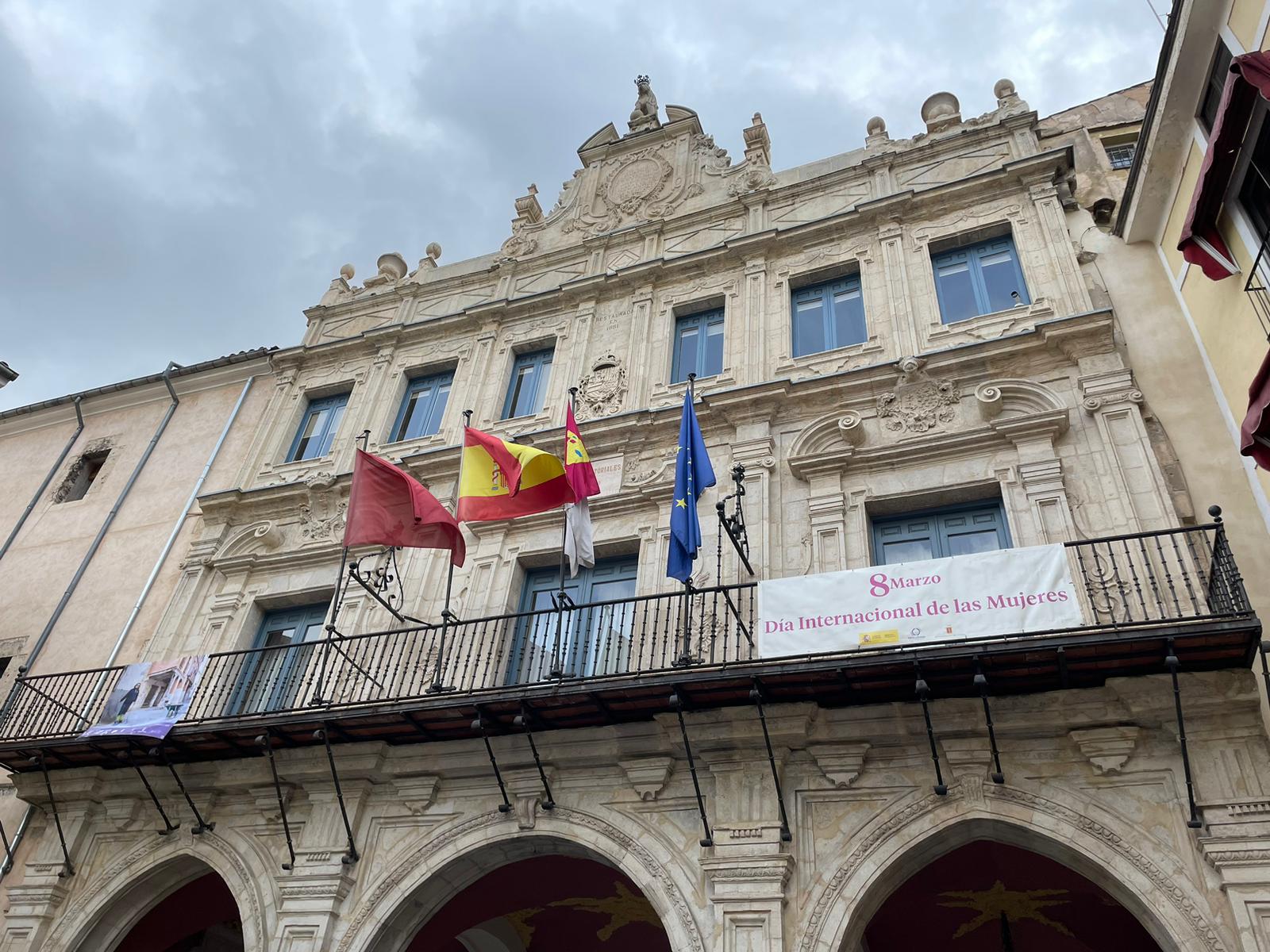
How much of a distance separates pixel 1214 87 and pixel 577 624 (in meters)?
8.97

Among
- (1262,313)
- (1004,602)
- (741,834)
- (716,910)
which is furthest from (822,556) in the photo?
(1262,313)

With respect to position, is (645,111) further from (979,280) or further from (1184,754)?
(1184,754)

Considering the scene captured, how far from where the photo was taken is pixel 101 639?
14250 mm

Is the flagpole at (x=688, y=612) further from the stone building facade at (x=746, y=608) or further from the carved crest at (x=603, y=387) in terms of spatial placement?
the carved crest at (x=603, y=387)

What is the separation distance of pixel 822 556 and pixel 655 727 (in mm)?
2756

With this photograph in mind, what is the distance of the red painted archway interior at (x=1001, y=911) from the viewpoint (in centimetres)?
968

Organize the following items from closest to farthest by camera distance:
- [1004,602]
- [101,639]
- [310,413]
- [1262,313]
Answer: [1004,602] < [1262,313] < [101,639] < [310,413]

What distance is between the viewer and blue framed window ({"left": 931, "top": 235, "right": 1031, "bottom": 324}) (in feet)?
40.0

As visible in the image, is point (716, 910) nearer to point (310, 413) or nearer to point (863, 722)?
point (863, 722)

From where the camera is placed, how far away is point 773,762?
8711mm

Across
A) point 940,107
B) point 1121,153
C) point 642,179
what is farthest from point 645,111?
point 1121,153

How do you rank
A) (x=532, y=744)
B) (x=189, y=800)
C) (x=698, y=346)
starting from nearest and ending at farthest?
(x=532, y=744), (x=189, y=800), (x=698, y=346)

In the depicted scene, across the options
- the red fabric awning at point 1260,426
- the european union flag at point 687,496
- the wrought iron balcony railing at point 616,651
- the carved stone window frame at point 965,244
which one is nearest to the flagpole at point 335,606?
the wrought iron balcony railing at point 616,651

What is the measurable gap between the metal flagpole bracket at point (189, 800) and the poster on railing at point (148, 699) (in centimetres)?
41
